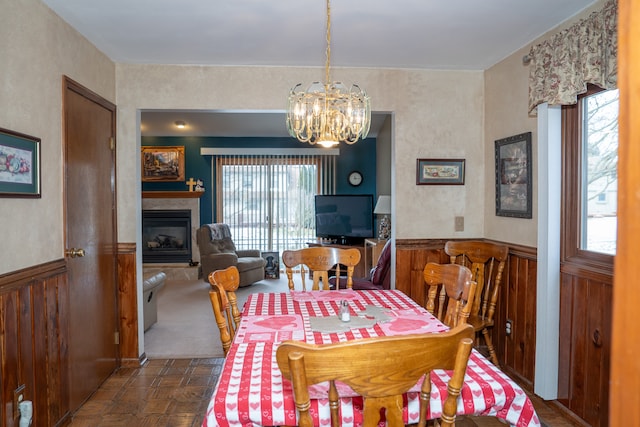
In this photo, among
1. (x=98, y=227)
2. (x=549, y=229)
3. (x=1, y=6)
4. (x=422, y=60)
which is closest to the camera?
(x=1, y=6)

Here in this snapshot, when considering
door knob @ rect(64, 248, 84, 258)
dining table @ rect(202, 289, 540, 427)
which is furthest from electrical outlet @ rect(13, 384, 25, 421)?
dining table @ rect(202, 289, 540, 427)

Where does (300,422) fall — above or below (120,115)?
below

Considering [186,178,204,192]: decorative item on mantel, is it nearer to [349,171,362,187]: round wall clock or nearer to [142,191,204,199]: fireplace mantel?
Result: [142,191,204,199]: fireplace mantel

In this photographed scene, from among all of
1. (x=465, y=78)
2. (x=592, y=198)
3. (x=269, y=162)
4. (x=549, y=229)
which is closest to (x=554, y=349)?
(x=549, y=229)

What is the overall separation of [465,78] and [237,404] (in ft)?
10.7

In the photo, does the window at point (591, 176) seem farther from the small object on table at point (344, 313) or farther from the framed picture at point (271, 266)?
the framed picture at point (271, 266)

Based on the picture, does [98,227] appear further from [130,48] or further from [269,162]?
[269,162]

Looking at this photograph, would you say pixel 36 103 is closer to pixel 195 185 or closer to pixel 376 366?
pixel 376 366

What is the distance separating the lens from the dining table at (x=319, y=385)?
1196 millimetres

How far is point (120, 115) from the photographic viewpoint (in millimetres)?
3354

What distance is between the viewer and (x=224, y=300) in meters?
1.96

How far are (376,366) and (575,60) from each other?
2.25 m

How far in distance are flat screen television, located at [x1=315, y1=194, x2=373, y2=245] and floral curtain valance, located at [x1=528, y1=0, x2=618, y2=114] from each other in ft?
14.2

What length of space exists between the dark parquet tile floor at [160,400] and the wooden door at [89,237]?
0.12 meters
